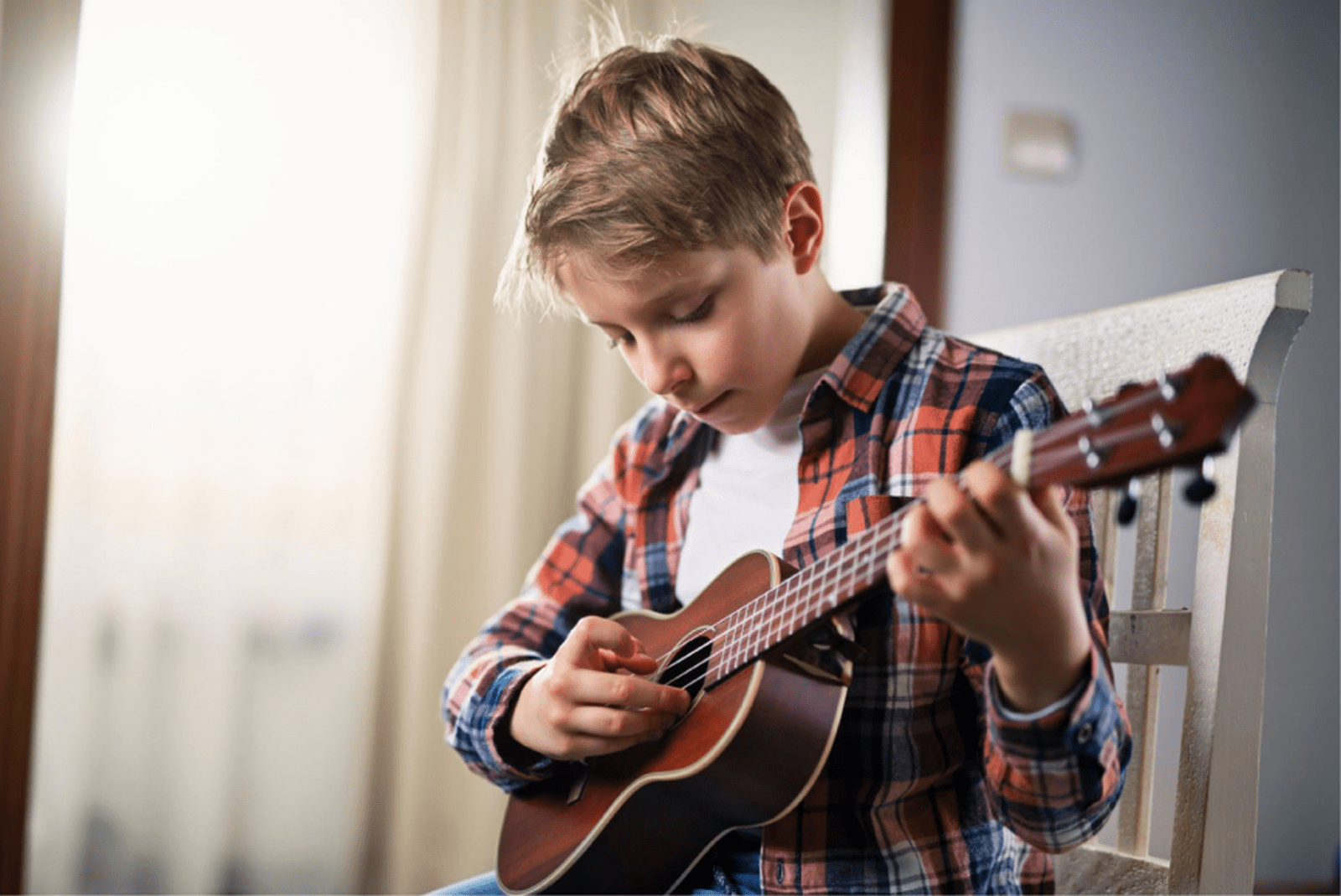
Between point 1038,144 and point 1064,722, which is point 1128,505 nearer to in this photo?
point 1064,722

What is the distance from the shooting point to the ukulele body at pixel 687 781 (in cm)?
72

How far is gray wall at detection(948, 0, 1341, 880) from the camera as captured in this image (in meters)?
1.92

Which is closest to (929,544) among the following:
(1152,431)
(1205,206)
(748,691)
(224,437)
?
(1152,431)

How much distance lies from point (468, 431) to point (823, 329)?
0.95m

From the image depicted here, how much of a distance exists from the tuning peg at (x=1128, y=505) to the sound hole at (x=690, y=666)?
39 cm

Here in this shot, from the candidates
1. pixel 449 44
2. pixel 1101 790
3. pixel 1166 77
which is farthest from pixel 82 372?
pixel 1166 77

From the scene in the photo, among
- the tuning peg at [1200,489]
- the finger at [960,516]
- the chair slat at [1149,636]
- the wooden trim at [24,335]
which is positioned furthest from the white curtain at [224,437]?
the tuning peg at [1200,489]

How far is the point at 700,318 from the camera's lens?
865 millimetres

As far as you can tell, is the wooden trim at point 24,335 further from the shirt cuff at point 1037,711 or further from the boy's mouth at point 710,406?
the shirt cuff at point 1037,711

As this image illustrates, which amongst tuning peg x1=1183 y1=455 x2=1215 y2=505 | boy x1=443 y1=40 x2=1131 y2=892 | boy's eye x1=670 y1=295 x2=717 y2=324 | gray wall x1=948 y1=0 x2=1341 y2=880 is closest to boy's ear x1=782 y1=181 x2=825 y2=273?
boy x1=443 y1=40 x2=1131 y2=892

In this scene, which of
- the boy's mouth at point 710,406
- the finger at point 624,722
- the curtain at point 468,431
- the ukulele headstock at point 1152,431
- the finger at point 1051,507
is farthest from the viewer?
the curtain at point 468,431

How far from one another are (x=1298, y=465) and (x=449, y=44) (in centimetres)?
189

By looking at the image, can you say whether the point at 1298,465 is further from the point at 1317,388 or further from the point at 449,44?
the point at 449,44

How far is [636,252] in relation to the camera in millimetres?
845
